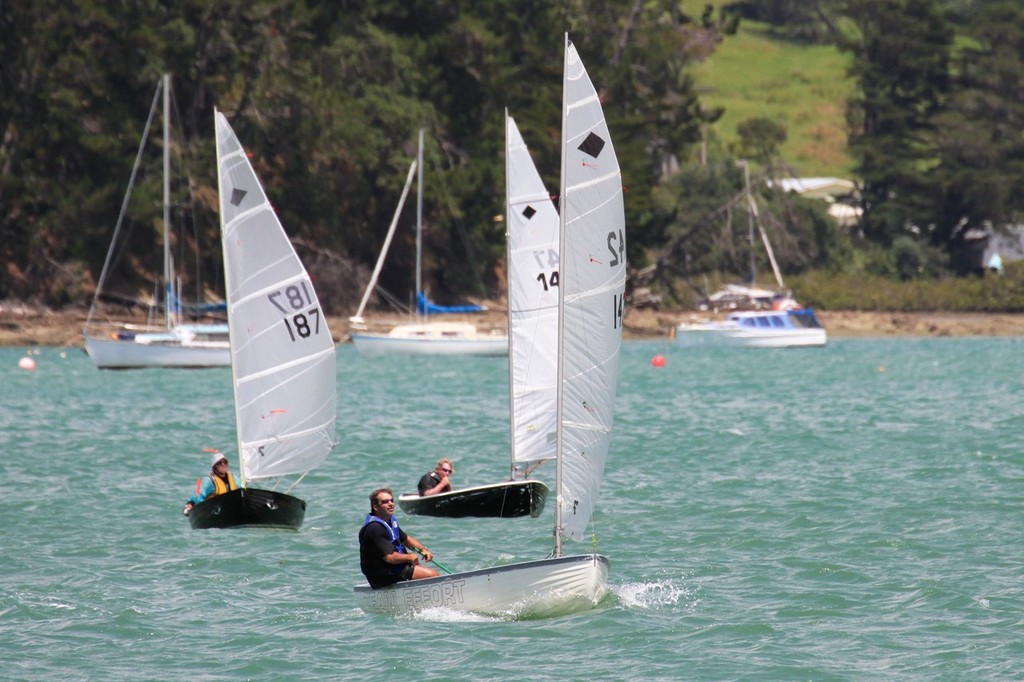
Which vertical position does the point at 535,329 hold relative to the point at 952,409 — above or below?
above

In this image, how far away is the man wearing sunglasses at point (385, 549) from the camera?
16828mm

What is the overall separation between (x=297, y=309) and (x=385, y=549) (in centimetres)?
663

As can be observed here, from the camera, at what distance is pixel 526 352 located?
24.3 meters

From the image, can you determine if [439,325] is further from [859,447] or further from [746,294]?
[859,447]

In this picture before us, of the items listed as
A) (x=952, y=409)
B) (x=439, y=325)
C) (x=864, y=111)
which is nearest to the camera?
(x=952, y=409)

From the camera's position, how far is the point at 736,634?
16.6m

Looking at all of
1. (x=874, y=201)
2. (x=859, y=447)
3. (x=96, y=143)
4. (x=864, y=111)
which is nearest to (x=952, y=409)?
(x=859, y=447)

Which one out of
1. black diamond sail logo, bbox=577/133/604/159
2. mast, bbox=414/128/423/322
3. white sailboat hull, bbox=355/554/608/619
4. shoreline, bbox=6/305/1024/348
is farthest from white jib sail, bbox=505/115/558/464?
shoreline, bbox=6/305/1024/348

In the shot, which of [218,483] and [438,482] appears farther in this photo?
[438,482]

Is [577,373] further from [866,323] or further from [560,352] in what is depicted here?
[866,323]

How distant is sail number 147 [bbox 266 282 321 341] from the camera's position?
2256 centimetres

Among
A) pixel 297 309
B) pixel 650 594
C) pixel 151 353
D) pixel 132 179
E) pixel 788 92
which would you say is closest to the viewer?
pixel 650 594

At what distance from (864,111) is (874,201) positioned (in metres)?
10.1

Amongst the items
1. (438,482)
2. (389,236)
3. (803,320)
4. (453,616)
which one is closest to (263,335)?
(438,482)
